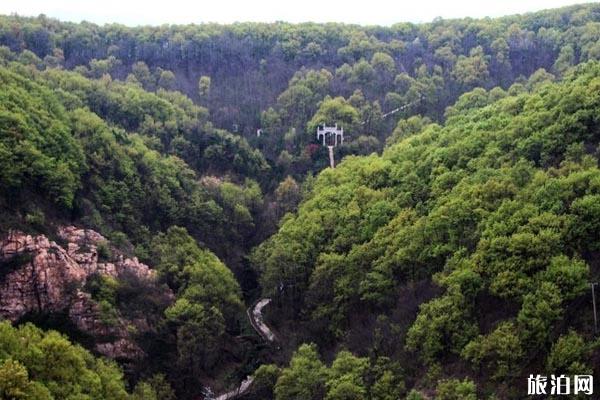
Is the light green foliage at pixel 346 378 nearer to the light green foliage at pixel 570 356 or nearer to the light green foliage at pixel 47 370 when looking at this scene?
the light green foliage at pixel 570 356

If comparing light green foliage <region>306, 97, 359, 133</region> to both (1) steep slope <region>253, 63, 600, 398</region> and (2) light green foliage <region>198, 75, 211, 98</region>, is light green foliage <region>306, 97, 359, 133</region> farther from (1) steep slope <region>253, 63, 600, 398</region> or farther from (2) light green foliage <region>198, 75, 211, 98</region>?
(1) steep slope <region>253, 63, 600, 398</region>

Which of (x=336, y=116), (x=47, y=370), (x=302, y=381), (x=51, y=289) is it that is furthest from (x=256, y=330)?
(x=336, y=116)

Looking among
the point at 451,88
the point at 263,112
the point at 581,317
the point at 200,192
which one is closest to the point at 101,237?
the point at 200,192

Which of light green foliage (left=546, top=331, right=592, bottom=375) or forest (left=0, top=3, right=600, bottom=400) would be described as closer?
light green foliage (left=546, top=331, right=592, bottom=375)

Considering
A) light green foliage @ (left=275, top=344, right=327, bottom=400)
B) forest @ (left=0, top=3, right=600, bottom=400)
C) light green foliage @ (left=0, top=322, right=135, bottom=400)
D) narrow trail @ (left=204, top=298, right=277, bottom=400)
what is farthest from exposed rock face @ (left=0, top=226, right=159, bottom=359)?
light green foliage @ (left=275, top=344, right=327, bottom=400)

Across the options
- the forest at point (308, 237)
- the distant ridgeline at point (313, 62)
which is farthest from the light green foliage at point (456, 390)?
the distant ridgeline at point (313, 62)
